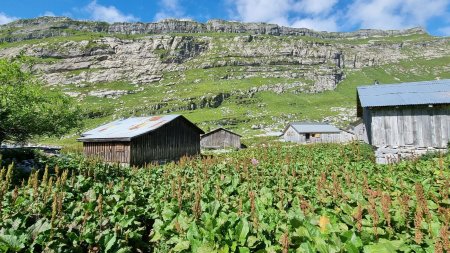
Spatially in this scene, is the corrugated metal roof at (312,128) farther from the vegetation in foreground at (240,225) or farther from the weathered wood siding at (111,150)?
the vegetation in foreground at (240,225)

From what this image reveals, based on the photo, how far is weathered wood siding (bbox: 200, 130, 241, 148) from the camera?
3123 inches

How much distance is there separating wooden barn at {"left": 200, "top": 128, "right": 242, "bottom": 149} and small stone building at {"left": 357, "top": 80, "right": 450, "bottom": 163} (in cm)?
5384

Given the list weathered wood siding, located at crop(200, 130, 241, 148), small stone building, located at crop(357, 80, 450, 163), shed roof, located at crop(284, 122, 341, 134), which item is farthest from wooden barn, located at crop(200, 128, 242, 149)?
small stone building, located at crop(357, 80, 450, 163)

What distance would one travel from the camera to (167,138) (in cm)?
3500

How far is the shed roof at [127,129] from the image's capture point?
31172 mm

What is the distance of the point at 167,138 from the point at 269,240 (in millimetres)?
30790

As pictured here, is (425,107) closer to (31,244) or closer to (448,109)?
(448,109)

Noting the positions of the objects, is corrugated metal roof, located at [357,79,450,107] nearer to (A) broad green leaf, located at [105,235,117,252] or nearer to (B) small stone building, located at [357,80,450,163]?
(B) small stone building, located at [357,80,450,163]

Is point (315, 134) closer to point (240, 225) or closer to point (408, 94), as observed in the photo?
point (408, 94)

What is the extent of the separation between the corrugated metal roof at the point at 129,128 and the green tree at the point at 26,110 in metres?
4.94

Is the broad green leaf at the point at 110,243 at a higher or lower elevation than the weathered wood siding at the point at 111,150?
lower

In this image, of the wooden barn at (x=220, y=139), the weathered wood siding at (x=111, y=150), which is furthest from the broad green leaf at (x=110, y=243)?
the wooden barn at (x=220, y=139)

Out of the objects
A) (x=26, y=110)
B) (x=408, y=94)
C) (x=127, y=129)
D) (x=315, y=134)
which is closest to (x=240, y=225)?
(x=408, y=94)

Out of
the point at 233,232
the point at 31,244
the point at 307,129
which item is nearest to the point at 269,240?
the point at 233,232
